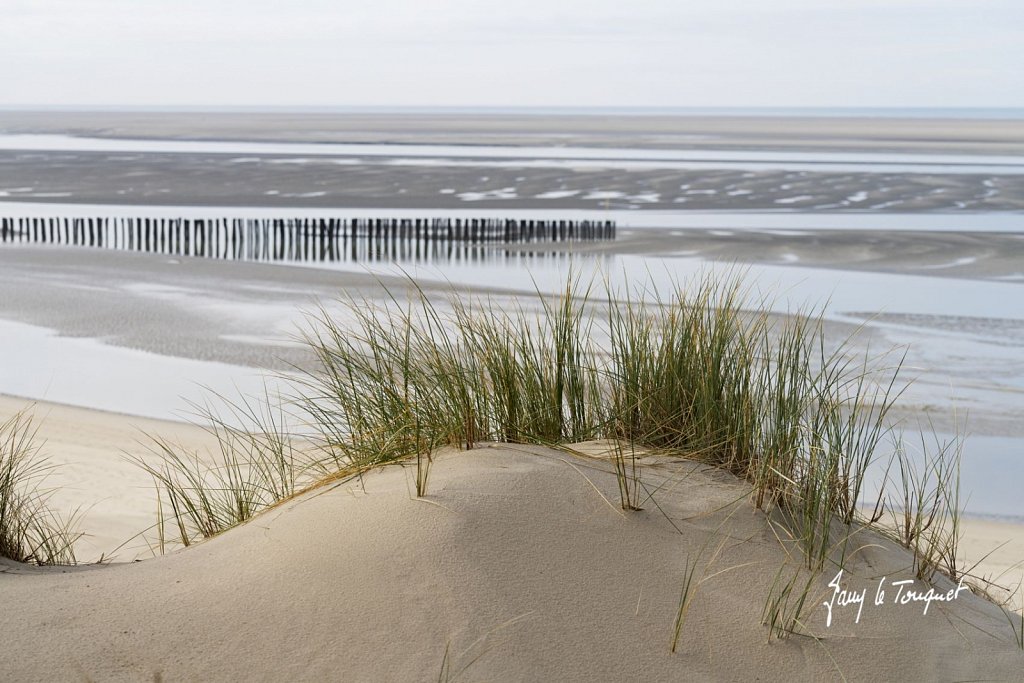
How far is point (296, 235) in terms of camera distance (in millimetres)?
26156

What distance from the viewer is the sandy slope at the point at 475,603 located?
330 cm

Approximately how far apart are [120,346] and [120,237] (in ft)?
46.0

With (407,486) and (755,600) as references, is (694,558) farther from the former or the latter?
(407,486)

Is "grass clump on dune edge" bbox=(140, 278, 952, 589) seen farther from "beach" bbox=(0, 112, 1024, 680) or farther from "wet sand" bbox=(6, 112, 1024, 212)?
"wet sand" bbox=(6, 112, 1024, 212)

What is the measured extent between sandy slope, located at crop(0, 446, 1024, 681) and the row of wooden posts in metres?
19.3

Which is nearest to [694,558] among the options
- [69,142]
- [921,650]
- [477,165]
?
[921,650]

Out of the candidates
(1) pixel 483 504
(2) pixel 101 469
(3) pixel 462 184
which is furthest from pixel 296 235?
(1) pixel 483 504

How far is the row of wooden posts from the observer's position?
24.1 metres

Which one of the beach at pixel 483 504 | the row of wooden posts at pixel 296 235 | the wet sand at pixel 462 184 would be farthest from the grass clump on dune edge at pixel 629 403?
the wet sand at pixel 462 184

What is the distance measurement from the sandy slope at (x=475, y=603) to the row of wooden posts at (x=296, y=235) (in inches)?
759

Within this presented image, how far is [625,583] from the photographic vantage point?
372 centimetres
